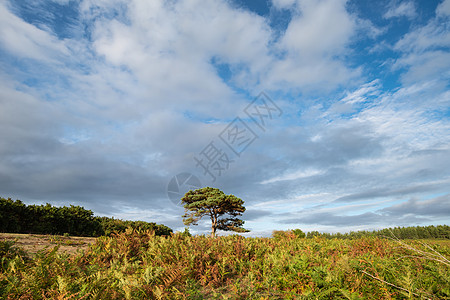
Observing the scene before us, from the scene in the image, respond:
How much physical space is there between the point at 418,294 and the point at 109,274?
4.65m

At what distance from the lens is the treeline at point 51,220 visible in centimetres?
1157

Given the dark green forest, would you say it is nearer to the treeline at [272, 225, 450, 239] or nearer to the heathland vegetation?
the treeline at [272, 225, 450, 239]

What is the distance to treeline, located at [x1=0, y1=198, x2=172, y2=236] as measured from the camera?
11570mm

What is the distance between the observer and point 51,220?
12578 millimetres

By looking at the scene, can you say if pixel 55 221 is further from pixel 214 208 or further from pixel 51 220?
pixel 214 208

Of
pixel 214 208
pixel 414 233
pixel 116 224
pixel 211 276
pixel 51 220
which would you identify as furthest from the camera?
pixel 214 208

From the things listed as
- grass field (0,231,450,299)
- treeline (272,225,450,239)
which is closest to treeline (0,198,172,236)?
grass field (0,231,450,299)

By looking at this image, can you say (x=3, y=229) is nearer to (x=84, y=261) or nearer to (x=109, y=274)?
(x=84, y=261)

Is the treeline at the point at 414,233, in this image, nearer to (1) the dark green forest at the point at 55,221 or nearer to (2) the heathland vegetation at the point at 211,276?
(1) the dark green forest at the point at 55,221

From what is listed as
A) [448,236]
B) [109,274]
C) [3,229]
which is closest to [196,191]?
[3,229]

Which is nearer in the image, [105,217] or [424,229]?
[105,217]

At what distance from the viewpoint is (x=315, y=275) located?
4.22 m

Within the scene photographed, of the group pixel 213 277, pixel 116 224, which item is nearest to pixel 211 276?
pixel 213 277


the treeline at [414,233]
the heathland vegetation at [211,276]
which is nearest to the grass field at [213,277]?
the heathland vegetation at [211,276]
